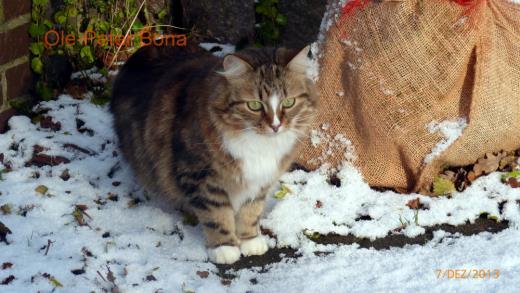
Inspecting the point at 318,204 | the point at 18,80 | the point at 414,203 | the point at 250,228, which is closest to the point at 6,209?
the point at 18,80

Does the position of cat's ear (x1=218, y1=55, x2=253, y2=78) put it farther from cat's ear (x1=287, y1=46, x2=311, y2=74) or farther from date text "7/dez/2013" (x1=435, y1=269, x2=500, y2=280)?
date text "7/dez/2013" (x1=435, y1=269, x2=500, y2=280)

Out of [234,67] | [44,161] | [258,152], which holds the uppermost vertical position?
[234,67]

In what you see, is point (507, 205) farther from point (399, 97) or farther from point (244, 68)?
point (244, 68)

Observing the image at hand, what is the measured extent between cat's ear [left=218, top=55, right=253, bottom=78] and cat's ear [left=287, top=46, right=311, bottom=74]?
174mm

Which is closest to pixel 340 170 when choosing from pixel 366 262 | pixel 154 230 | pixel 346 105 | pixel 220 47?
pixel 346 105

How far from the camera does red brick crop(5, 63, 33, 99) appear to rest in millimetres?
4191

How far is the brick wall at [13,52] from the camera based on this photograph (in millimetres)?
4066

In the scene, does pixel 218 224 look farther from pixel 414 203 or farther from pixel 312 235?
pixel 414 203

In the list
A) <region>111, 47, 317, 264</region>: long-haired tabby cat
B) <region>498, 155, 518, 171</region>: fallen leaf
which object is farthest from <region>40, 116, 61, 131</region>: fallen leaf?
<region>498, 155, 518, 171</region>: fallen leaf

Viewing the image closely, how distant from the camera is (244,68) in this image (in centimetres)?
304

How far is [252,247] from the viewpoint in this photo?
3424mm

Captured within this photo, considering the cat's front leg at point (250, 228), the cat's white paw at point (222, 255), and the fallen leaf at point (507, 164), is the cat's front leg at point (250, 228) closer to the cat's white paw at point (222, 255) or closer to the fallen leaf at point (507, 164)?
the cat's white paw at point (222, 255)

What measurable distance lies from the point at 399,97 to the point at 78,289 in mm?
1734

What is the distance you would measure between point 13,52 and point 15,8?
0.24 meters
